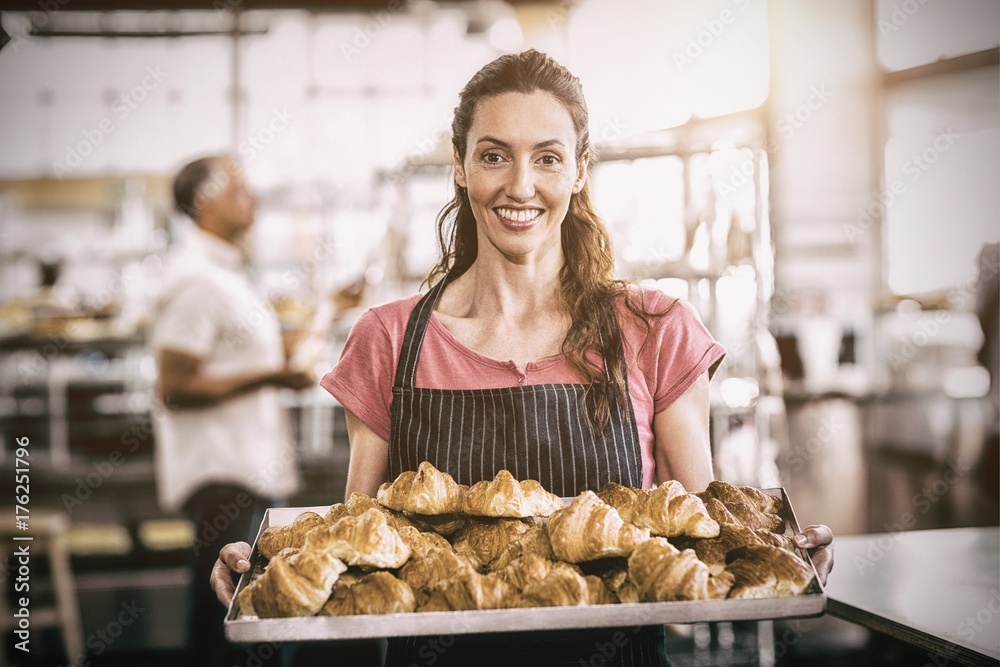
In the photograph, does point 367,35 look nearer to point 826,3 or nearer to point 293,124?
point 293,124

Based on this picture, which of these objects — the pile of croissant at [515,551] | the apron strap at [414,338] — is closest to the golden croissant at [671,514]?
the pile of croissant at [515,551]

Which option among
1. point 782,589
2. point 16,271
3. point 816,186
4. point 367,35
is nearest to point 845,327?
point 816,186

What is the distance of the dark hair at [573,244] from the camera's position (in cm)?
188

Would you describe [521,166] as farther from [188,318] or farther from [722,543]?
[188,318]

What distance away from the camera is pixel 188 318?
306cm

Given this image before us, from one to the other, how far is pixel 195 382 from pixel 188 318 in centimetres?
23

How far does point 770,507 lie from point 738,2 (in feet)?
18.4

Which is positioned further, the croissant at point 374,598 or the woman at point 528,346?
the woman at point 528,346

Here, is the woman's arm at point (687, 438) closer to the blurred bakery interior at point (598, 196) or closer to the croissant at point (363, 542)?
the croissant at point (363, 542)

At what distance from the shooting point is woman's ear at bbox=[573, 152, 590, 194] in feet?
6.46

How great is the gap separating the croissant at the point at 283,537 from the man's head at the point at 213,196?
2.07 meters

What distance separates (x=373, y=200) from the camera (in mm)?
6281

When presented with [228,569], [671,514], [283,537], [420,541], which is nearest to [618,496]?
[671,514]

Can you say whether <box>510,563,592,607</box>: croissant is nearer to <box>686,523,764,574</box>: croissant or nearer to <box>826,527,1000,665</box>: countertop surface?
<box>686,523,764,574</box>: croissant
